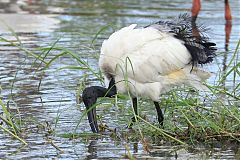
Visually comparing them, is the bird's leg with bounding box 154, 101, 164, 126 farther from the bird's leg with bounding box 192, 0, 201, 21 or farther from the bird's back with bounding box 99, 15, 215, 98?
the bird's leg with bounding box 192, 0, 201, 21

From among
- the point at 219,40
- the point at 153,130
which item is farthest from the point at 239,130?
the point at 219,40

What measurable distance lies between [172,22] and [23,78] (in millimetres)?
3088

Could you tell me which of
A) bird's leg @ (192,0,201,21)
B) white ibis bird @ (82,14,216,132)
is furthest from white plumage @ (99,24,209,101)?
bird's leg @ (192,0,201,21)

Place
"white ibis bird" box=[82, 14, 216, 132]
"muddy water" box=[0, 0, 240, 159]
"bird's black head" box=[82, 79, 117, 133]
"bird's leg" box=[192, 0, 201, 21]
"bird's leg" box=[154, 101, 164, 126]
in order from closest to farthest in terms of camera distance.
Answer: "muddy water" box=[0, 0, 240, 159] → "bird's black head" box=[82, 79, 117, 133] → "white ibis bird" box=[82, 14, 216, 132] → "bird's leg" box=[154, 101, 164, 126] → "bird's leg" box=[192, 0, 201, 21]

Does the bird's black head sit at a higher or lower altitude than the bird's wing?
lower

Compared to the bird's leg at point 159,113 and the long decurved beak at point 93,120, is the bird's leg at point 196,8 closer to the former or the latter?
the bird's leg at point 159,113

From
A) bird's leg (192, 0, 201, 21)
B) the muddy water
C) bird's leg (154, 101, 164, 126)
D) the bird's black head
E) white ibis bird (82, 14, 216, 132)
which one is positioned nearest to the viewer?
the muddy water

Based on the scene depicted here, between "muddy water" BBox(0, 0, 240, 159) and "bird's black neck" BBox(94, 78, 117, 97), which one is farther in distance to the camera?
"bird's black neck" BBox(94, 78, 117, 97)

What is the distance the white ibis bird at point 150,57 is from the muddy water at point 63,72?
48 cm

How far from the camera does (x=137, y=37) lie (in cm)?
717

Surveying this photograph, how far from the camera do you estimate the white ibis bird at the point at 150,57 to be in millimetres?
7102

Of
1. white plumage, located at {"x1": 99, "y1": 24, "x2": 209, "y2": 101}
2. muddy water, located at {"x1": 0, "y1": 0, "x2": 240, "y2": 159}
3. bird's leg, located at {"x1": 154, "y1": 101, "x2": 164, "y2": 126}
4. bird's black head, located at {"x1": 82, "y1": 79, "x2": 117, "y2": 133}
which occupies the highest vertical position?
white plumage, located at {"x1": 99, "y1": 24, "x2": 209, "y2": 101}

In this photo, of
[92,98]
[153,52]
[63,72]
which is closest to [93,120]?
[92,98]

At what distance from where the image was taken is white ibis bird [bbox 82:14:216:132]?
23.3ft
